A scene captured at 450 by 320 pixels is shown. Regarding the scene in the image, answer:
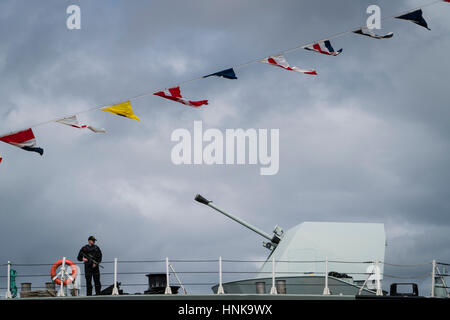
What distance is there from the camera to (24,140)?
17016 mm

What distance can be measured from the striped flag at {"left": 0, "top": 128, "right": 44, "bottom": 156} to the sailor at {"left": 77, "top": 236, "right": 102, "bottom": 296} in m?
2.41

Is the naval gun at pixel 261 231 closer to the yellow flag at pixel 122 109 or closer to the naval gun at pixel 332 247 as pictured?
the naval gun at pixel 332 247

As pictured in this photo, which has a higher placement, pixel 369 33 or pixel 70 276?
pixel 369 33

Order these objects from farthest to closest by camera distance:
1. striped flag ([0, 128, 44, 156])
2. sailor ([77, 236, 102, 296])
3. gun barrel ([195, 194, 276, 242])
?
gun barrel ([195, 194, 276, 242])
striped flag ([0, 128, 44, 156])
sailor ([77, 236, 102, 296])

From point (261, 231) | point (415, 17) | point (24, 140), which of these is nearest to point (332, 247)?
point (261, 231)

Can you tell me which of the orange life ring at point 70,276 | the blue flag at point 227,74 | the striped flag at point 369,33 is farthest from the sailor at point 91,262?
the striped flag at point 369,33

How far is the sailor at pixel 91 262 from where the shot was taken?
16078mm

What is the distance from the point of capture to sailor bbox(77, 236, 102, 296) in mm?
16078

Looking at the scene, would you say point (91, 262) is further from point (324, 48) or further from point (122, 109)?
point (324, 48)

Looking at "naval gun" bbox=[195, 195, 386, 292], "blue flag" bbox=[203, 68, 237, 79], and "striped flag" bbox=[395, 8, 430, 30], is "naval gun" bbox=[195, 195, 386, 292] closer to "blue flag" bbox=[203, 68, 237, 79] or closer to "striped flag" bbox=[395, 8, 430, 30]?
"blue flag" bbox=[203, 68, 237, 79]

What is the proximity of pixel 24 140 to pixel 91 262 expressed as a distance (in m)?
3.07

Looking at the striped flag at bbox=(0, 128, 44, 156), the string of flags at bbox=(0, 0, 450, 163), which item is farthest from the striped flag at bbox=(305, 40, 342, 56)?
the striped flag at bbox=(0, 128, 44, 156)

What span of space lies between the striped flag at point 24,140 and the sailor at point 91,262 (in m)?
2.41
